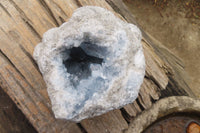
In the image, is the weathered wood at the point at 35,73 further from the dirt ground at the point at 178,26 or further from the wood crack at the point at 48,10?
the dirt ground at the point at 178,26

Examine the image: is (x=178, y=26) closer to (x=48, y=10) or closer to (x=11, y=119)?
(x=48, y=10)

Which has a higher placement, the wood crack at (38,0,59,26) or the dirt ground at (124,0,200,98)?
the wood crack at (38,0,59,26)

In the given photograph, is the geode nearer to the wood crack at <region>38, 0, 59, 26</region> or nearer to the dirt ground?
the wood crack at <region>38, 0, 59, 26</region>

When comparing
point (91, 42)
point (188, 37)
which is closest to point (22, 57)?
point (91, 42)

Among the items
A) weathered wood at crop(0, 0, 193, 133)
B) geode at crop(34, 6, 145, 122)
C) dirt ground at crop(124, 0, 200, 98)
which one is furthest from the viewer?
dirt ground at crop(124, 0, 200, 98)

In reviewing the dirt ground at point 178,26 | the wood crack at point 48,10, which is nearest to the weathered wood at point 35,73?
the wood crack at point 48,10

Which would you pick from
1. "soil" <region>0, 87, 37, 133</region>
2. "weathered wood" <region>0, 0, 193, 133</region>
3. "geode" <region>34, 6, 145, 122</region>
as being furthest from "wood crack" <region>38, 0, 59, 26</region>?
"soil" <region>0, 87, 37, 133</region>
